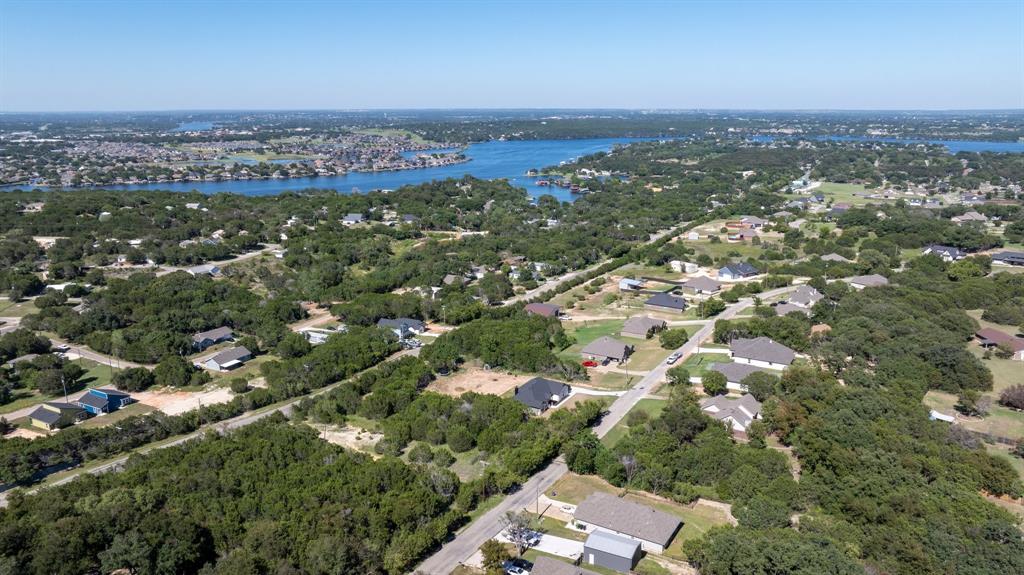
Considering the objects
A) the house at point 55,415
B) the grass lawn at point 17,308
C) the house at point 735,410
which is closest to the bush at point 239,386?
the house at point 55,415

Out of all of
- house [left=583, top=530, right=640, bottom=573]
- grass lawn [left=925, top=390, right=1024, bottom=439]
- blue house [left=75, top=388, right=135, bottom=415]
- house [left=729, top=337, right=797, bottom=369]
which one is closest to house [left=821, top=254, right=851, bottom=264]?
house [left=729, top=337, right=797, bottom=369]

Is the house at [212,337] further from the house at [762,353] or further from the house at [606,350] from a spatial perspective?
the house at [762,353]

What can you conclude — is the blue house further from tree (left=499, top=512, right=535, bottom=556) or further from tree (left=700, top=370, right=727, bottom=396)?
tree (left=700, top=370, right=727, bottom=396)

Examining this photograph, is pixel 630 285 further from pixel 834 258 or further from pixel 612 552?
pixel 612 552

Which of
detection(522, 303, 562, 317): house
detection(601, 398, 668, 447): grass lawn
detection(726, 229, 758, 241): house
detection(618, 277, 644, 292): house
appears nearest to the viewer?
detection(601, 398, 668, 447): grass lawn

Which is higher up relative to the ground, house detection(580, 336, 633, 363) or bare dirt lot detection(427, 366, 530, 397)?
house detection(580, 336, 633, 363)

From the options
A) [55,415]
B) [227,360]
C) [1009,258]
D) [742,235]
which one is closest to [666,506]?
[227,360]
